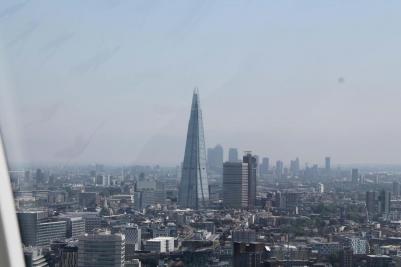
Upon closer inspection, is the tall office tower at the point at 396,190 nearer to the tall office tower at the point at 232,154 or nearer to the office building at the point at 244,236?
the office building at the point at 244,236

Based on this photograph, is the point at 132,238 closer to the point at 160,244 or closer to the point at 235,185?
the point at 160,244

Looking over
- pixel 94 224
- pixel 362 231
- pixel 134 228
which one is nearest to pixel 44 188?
pixel 94 224

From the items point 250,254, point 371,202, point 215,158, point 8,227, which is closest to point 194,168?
point 215,158

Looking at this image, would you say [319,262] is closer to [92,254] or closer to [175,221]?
[175,221]

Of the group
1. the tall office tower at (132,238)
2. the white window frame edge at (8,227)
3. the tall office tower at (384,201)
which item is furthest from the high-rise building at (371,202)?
the white window frame edge at (8,227)

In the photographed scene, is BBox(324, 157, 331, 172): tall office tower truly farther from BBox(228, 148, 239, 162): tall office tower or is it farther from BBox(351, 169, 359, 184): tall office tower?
BBox(228, 148, 239, 162): tall office tower

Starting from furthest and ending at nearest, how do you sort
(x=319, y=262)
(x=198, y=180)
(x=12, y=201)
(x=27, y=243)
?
(x=198, y=180)
(x=319, y=262)
(x=27, y=243)
(x=12, y=201)
